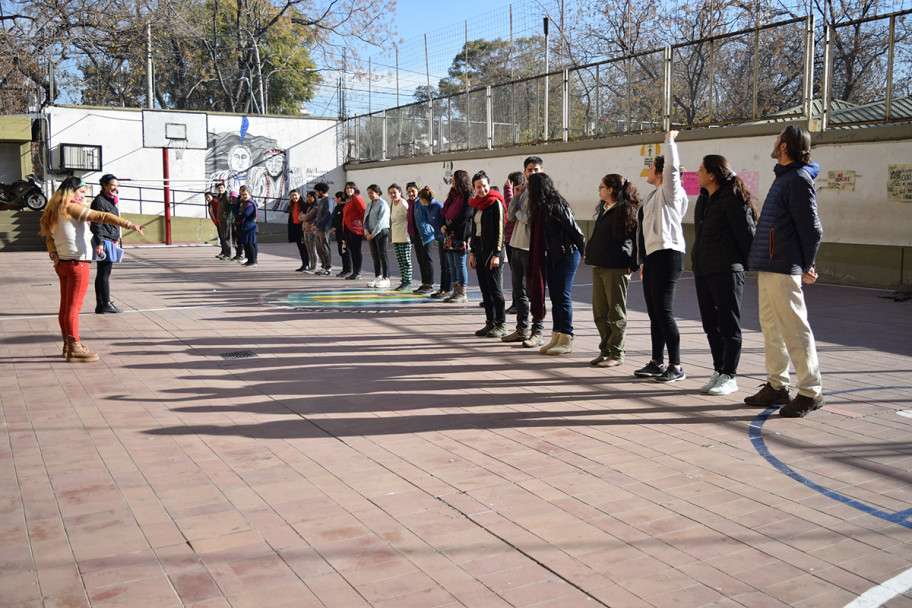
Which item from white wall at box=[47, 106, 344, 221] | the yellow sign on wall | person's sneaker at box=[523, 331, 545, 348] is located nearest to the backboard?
white wall at box=[47, 106, 344, 221]

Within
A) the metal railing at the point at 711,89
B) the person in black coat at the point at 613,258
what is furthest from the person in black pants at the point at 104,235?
the metal railing at the point at 711,89

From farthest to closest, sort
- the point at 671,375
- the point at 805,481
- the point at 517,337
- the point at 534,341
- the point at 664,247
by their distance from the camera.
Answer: the point at 517,337 < the point at 534,341 < the point at 671,375 < the point at 664,247 < the point at 805,481

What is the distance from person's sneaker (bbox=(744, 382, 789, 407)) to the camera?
20.7 feet

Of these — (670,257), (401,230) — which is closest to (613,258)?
(670,257)

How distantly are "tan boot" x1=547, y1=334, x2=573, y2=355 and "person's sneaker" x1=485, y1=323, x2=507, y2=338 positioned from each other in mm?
1201

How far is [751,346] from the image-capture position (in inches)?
359

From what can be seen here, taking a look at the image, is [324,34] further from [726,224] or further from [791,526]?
[791,526]

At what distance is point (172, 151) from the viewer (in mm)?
33781

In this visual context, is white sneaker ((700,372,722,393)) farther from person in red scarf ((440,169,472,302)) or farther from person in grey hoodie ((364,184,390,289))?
person in grey hoodie ((364,184,390,289))

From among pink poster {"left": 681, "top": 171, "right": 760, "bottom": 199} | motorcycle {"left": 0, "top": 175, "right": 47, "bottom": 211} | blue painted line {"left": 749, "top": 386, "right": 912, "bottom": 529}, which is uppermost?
motorcycle {"left": 0, "top": 175, "right": 47, "bottom": 211}

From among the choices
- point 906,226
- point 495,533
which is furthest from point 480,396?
point 906,226

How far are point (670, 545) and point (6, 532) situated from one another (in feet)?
10.3

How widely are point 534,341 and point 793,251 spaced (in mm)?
3586

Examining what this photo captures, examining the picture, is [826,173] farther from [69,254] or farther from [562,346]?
[69,254]
